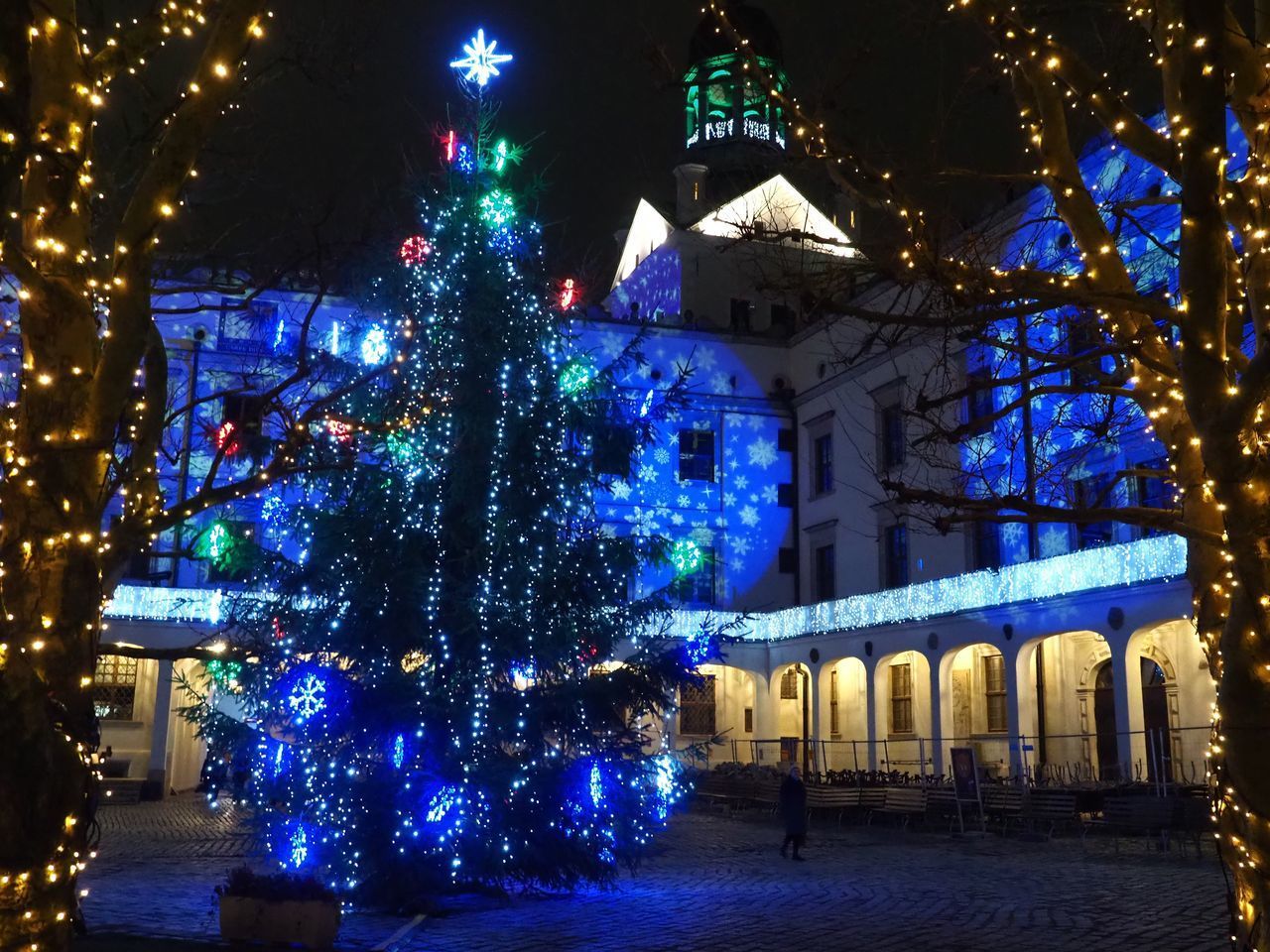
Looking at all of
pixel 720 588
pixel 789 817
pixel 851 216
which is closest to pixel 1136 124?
pixel 789 817

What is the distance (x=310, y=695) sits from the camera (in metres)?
13.0

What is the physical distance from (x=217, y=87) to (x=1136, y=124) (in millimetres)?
4964

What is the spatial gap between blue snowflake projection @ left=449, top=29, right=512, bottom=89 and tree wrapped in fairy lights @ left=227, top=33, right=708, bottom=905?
1.55m

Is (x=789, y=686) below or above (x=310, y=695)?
above

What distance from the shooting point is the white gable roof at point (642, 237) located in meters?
47.2

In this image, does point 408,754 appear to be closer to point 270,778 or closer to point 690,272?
point 270,778

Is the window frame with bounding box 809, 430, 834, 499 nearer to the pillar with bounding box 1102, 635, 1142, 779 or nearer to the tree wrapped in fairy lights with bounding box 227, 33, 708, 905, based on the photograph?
the pillar with bounding box 1102, 635, 1142, 779

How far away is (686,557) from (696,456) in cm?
2429

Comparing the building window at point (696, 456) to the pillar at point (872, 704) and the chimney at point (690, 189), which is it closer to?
the pillar at point (872, 704)

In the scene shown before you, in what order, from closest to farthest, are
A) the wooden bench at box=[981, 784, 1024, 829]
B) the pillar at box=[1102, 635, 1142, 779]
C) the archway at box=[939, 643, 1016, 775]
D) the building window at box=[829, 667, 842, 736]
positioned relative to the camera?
1. the wooden bench at box=[981, 784, 1024, 829]
2. the pillar at box=[1102, 635, 1142, 779]
3. the archway at box=[939, 643, 1016, 775]
4. the building window at box=[829, 667, 842, 736]

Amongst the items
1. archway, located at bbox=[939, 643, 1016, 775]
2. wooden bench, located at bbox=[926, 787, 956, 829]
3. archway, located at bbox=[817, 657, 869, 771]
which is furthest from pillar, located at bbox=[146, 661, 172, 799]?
archway, located at bbox=[939, 643, 1016, 775]

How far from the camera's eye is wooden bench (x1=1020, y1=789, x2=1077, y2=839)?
2133 cm

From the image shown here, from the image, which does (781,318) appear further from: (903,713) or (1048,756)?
(1048,756)

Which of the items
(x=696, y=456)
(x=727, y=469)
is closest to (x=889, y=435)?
(x=727, y=469)
